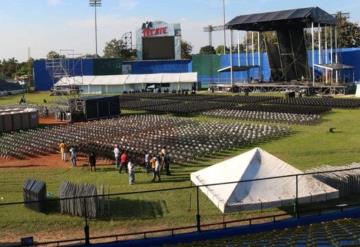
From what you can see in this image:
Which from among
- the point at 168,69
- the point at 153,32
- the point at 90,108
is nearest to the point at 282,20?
the point at 168,69

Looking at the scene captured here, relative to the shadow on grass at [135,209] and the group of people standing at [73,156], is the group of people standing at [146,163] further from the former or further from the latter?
the shadow on grass at [135,209]

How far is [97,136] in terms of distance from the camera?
124 ft

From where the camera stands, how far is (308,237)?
12.4 m

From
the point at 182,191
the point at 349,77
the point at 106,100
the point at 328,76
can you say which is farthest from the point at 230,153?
the point at 349,77

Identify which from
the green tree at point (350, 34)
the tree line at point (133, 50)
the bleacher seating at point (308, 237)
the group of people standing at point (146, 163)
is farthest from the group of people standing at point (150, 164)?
the green tree at point (350, 34)

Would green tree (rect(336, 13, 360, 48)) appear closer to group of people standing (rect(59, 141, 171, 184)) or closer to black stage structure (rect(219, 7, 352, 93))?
black stage structure (rect(219, 7, 352, 93))

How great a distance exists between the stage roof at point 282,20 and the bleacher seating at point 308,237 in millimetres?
65478

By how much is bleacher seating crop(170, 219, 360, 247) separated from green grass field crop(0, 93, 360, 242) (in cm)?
494

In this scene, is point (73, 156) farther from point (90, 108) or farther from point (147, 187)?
point (90, 108)

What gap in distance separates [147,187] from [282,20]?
60733 mm

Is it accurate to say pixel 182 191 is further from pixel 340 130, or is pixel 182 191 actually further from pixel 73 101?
→ pixel 73 101

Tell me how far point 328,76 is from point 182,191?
60896 millimetres

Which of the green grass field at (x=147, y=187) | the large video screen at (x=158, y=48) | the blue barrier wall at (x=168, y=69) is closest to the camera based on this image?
the green grass field at (x=147, y=187)

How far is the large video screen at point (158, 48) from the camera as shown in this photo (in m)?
106
